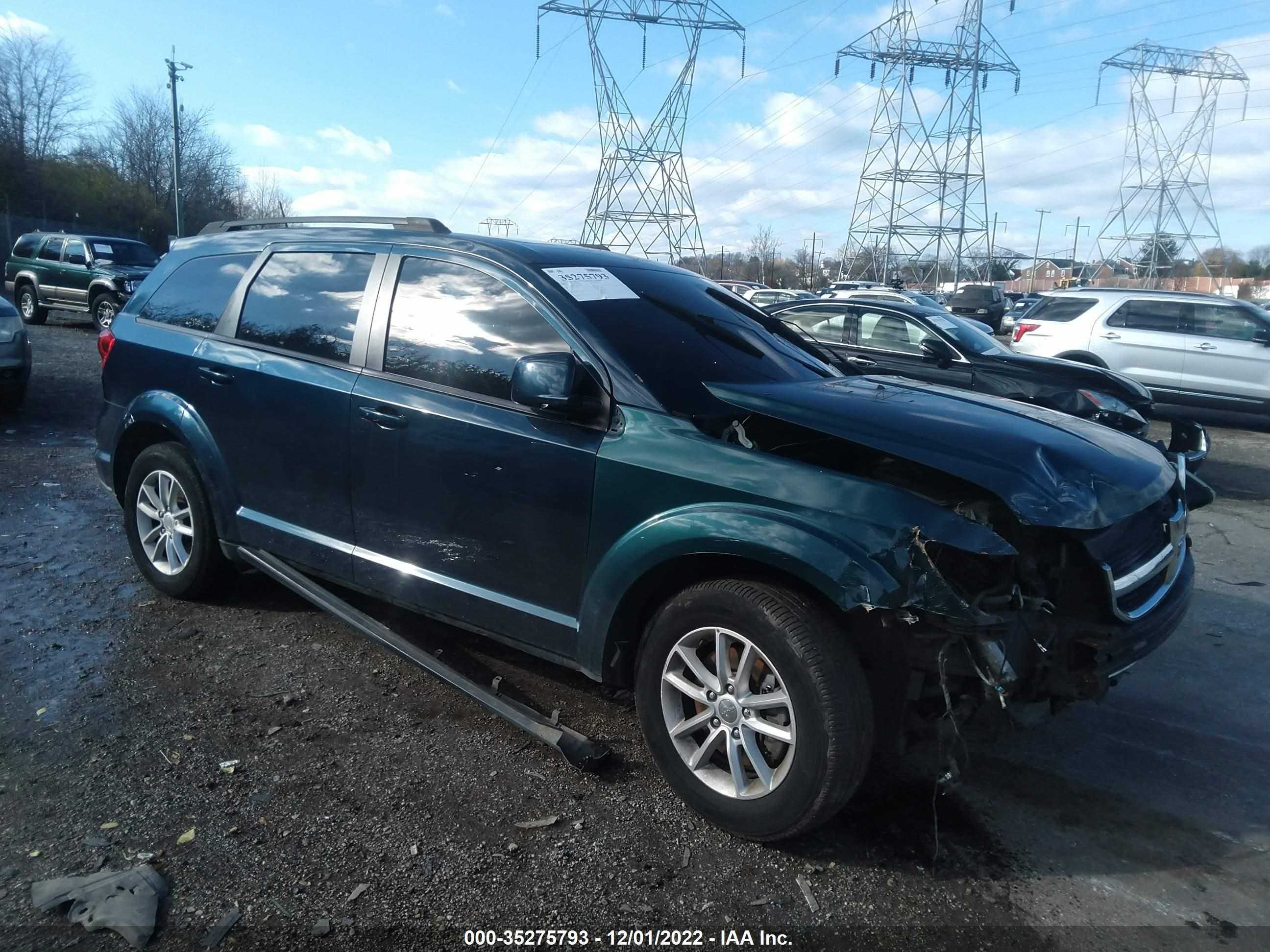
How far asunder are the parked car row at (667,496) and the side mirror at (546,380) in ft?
0.04

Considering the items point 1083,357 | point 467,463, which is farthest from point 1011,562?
point 1083,357

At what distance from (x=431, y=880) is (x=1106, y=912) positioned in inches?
78.1

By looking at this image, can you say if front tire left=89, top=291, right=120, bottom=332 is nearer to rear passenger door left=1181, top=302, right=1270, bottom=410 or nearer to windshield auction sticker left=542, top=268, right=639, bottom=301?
windshield auction sticker left=542, top=268, right=639, bottom=301

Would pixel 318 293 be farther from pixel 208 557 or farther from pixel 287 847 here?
pixel 287 847

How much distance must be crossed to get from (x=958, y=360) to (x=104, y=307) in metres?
16.7

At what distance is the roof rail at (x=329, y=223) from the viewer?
4258 mm

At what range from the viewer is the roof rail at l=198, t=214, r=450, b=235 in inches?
168

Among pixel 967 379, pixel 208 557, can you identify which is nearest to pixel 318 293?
pixel 208 557

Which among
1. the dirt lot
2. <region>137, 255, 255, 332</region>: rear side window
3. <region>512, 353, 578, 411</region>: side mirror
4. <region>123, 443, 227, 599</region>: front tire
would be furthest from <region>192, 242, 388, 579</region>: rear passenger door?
<region>512, 353, 578, 411</region>: side mirror

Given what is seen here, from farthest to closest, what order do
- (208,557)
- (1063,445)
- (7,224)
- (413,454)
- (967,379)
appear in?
(7,224)
(967,379)
(208,557)
(413,454)
(1063,445)

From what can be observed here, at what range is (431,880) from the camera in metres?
2.76

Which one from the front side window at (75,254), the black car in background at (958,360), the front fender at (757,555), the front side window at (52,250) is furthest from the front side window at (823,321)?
the front side window at (52,250)

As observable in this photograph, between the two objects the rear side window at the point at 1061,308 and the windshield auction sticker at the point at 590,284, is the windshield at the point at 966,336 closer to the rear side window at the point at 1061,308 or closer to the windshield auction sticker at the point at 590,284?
the rear side window at the point at 1061,308

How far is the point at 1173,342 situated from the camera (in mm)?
12578
